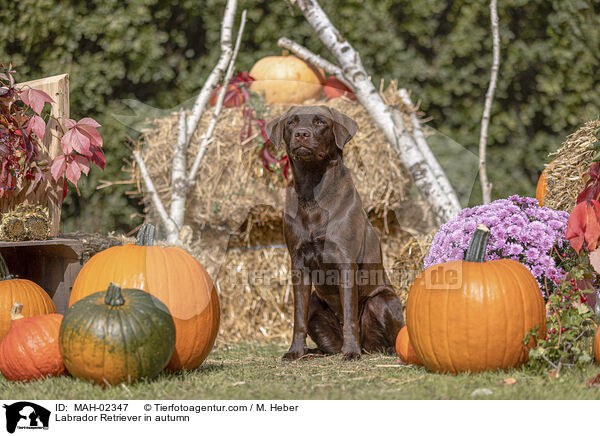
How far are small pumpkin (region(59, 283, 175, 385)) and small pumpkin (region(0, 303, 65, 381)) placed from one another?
215 millimetres

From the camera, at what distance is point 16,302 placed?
3.06 metres

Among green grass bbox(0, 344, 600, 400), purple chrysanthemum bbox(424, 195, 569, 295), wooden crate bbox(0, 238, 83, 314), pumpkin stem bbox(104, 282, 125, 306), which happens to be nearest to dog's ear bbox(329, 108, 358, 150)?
purple chrysanthemum bbox(424, 195, 569, 295)

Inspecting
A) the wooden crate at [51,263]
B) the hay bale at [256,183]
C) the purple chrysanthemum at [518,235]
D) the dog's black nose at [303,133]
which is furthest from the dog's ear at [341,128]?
the wooden crate at [51,263]

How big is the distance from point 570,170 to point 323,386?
84.4 inches

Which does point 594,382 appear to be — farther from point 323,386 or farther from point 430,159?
point 430,159

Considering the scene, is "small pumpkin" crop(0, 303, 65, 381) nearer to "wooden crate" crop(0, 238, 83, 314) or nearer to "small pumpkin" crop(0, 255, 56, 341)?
"small pumpkin" crop(0, 255, 56, 341)

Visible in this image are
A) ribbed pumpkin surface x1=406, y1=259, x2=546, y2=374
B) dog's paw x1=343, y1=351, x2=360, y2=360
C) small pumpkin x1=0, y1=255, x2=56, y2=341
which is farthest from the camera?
dog's paw x1=343, y1=351, x2=360, y2=360

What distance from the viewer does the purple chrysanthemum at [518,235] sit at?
3230 millimetres

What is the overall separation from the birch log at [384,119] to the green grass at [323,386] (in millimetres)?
1978

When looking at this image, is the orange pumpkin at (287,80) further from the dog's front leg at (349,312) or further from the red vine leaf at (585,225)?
the red vine leaf at (585,225)

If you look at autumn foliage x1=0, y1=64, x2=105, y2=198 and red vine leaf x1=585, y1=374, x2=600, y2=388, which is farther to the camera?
autumn foliage x1=0, y1=64, x2=105, y2=198

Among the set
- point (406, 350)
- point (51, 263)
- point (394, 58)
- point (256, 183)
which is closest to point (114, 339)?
point (406, 350)

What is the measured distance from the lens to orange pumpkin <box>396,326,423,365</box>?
302 centimetres
